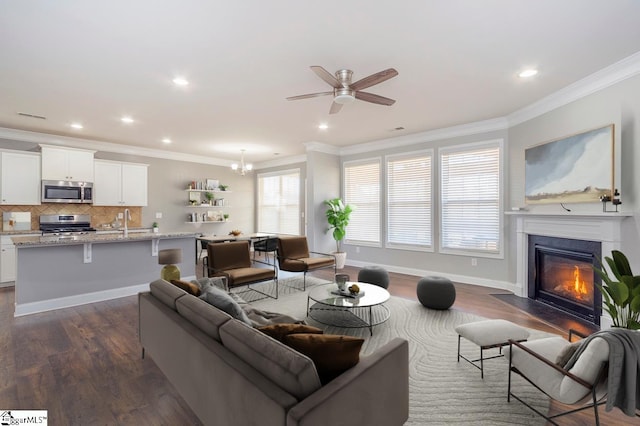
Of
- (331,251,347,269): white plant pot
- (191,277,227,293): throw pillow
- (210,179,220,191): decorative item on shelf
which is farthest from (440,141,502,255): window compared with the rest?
(210,179,220,191): decorative item on shelf

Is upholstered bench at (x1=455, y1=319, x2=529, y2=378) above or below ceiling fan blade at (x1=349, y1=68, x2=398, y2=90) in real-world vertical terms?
below

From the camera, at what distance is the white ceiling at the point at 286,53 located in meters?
2.30

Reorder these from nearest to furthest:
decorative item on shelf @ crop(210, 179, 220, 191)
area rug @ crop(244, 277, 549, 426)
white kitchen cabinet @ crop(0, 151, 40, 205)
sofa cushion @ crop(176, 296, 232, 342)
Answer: sofa cushion @ crop(176, 296, 232, 342)
area rug @ crop(244, 277, 549, 426)
white kitchen cabinet @ crop(0, 151, 40, 205)
decorative item on shelf @ crop(210, 179, 220, 191)

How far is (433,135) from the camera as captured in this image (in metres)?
5.73

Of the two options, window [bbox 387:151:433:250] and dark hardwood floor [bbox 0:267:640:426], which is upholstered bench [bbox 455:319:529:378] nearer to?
dark hardwood floor [bbox 0:267:640:426]

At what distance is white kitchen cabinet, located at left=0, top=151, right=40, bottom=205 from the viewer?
5.30m

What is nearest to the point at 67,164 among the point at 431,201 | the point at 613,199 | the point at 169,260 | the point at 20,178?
the point at 20,178

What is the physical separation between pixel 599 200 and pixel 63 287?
688 centimetres

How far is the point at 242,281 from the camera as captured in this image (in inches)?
158

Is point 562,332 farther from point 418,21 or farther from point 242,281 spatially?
point 242,281

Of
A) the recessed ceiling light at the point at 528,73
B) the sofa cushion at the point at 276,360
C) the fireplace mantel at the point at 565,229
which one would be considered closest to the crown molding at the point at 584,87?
the recessed ceiling light at the point at 528,73

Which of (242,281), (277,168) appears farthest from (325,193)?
(242,281)

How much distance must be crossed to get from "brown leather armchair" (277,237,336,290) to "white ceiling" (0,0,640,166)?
2198 millimetres

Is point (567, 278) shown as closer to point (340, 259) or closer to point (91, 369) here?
point (340, 259)
